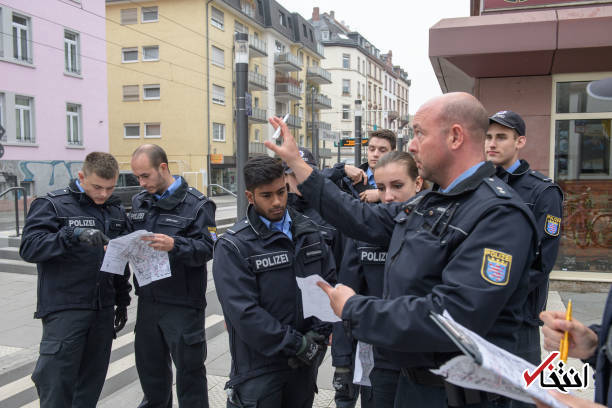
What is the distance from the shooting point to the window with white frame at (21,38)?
18.7 meters

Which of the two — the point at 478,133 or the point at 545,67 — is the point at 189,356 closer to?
the point at 478,133

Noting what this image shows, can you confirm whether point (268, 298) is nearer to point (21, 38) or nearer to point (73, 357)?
point (73, 357)

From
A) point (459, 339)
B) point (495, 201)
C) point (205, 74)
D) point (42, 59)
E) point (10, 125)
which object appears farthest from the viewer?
point (205, 74)

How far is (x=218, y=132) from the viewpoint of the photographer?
3394 cm

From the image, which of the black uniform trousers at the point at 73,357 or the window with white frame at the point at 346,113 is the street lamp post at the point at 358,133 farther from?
the window with white frame at the point at 346,113

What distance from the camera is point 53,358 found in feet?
10.0

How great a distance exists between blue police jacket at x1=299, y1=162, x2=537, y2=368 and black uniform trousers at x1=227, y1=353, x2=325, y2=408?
75 centimetres

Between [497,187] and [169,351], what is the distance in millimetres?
2614

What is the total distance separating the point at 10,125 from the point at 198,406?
1903 centimetres

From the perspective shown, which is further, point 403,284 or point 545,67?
point 545,67

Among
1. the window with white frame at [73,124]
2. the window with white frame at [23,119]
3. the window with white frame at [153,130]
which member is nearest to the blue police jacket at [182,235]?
the window with white frame at [23,119]

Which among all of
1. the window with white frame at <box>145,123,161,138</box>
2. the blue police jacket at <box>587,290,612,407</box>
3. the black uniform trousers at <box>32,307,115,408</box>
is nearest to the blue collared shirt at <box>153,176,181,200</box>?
the black uniform trousers at <box>32,307,115,408</box>

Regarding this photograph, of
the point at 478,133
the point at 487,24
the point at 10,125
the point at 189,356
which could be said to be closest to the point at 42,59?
the point at 10,125

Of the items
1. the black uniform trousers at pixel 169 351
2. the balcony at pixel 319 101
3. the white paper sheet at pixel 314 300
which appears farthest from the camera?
the balcony at pixel 319 101
